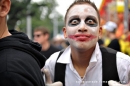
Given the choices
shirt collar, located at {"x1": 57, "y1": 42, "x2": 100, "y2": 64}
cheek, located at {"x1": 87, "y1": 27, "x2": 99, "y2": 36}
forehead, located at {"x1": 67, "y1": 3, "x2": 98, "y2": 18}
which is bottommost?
shirt collar, located at {"x1": 57, "y1": 42, "x2": 100, "y2": 64}

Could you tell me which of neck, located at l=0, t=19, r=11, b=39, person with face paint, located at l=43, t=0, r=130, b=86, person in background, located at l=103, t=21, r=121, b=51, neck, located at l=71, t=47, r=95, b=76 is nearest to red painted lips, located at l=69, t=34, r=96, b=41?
person with face paint, located at l=43, t=0, r=130, b=86

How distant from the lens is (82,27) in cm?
301

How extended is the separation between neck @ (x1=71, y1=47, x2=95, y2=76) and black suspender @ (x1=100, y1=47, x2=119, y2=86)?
161 millimetres

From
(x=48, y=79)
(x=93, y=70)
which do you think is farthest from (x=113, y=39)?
(x=48, y=79)

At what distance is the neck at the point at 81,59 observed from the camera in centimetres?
303

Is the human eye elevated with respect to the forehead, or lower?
lower

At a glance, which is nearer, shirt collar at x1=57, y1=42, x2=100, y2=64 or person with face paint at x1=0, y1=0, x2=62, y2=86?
person with face paint at x1=0, y1=0, x2=62, y2=86

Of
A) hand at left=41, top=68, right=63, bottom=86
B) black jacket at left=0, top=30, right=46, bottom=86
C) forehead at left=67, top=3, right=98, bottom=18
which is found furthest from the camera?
forehead at left=67, top=3, right=98, bottom=18

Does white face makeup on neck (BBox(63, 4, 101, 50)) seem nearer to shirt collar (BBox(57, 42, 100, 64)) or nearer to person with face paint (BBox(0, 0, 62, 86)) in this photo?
shirt collar (BBox(57, 42, 100, 64))

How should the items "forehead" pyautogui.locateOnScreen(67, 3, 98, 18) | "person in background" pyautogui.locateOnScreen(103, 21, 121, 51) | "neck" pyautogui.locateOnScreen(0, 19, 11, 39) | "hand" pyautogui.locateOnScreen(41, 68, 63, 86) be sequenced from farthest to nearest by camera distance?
"person in background" pyautogui.locateOnScreen(103, 21, 121, 51), "forehead" pyautogui.locateOnScreen(67, 3, 98, 18), "hand" pyautogui.locateOnScreen(41, 68, 63, 86), "neck" pyautogui.locateOnScreen(0, 19, 11, 39)

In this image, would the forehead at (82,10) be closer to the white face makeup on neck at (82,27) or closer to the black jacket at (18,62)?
the white face makeup on neck at (82,27)

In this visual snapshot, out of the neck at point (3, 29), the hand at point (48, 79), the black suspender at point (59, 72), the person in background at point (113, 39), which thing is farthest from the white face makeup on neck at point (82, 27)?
the person in background at point (113, 39)

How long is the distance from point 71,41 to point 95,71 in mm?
393

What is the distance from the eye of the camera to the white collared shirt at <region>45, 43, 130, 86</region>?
9.29 feet
